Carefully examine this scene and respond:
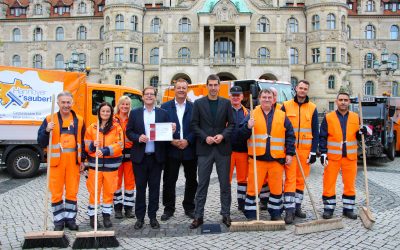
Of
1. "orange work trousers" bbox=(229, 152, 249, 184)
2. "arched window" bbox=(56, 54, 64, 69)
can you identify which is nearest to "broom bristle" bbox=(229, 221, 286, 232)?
"orange work trousers" bbox=(229, 152, 249, 184)

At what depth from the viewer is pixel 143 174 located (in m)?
6.11

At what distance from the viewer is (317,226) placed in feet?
18.9

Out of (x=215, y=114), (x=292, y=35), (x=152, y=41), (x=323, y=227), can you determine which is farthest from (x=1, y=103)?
(x=292, y=35)

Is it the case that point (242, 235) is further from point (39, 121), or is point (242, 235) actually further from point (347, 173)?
point (39, 121)

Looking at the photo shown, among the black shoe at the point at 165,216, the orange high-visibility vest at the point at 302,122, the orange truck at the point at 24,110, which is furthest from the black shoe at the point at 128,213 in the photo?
the orange truck at the point at 24,110

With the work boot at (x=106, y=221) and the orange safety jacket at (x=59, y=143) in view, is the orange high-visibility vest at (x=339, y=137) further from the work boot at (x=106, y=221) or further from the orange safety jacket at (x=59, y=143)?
the orange safety jacket at (x=59, y=143)

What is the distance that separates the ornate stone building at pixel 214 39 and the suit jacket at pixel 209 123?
34463 millimetres

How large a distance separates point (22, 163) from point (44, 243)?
21.6ft

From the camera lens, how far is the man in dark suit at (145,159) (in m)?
6.05

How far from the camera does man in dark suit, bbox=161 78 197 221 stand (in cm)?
638

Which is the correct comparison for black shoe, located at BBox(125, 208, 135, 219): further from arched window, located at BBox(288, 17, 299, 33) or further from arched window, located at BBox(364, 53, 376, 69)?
arched window, located at BBox(364, 53, 376, 69)

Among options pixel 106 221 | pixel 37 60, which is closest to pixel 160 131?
pixel 106 221

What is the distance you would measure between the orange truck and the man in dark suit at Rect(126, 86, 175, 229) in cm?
557

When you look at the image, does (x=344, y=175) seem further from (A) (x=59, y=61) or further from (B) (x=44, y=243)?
(A) (x=59, y=61)
